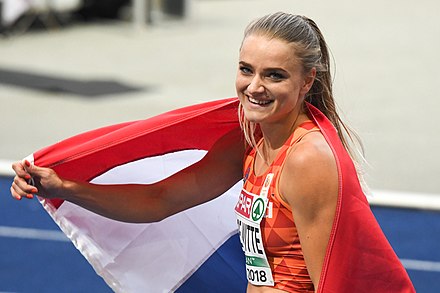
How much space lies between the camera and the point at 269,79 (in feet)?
11.5

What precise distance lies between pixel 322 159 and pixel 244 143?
70 cm

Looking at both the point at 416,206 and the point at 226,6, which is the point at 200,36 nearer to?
the point at 226,6

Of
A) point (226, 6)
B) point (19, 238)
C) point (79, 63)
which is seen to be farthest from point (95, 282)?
point (226, 6)

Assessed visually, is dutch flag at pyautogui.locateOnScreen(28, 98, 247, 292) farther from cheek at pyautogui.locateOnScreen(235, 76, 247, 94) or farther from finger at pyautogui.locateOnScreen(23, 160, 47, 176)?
cheek at pyautogui.locateOnScreen(235, 76, 247, 94)

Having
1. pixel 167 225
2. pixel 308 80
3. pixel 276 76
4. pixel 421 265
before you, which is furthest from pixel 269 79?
pixel 421 265

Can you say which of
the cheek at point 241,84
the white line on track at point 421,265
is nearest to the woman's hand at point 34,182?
the cheek at point 241,84

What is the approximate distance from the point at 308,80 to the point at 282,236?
1.71 feet

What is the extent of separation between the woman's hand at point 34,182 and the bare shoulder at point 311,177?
1082 millimetres

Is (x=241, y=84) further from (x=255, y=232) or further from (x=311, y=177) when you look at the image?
(x=255, y=232)

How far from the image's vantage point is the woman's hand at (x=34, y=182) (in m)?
4.11

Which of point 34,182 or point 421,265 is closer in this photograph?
point 34,182

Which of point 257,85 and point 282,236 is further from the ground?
point 257,85

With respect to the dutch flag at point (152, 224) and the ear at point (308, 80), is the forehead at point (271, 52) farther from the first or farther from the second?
the dutch flag at point (152, 224)

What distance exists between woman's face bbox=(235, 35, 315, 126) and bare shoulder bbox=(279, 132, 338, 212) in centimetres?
16
